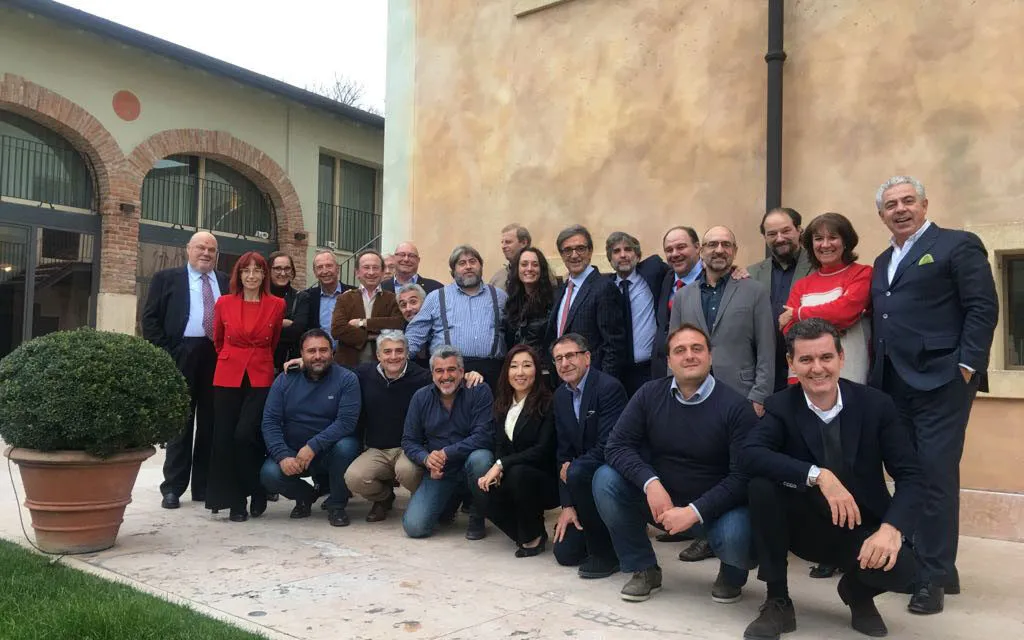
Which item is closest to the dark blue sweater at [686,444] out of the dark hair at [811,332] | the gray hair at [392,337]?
the dark hair at [811,332]

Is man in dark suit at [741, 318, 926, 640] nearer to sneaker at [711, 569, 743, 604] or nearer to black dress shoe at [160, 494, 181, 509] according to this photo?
sneaker at [711, 569, 743, 604]

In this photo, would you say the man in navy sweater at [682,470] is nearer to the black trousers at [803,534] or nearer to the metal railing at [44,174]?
the black trousers at [803,534]

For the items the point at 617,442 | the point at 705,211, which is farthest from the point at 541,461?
the point at 705,211

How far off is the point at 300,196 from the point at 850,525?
14746mm

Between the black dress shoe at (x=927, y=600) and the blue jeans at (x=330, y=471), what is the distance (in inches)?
137

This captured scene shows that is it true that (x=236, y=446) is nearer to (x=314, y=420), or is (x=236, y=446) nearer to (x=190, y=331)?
(x=314, y=420)

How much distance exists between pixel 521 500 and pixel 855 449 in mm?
1960

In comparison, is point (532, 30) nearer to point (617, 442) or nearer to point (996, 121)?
point (996, 121)

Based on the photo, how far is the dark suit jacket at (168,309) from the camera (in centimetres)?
609

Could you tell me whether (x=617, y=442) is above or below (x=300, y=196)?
below

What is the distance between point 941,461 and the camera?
12.5 ft

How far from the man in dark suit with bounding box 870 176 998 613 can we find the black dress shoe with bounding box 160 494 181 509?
15.7ft

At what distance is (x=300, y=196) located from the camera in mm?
16578

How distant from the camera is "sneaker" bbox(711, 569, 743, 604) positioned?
12.7ft
